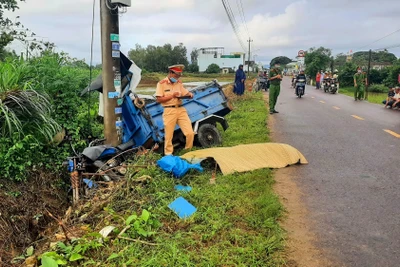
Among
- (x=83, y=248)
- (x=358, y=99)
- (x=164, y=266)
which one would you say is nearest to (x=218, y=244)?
(x=164, y=266)

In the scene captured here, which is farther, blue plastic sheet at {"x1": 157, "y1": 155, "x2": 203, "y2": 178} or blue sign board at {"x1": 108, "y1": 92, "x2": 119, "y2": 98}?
blue sign board at {"x1": 108, "y1": 92, "x2": 119, "y2": 98}

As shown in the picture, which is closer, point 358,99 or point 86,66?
point 86,66

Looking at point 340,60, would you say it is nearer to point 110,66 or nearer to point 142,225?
point 110,66

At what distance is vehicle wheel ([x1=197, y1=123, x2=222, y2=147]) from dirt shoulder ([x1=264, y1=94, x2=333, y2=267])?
2188 mm

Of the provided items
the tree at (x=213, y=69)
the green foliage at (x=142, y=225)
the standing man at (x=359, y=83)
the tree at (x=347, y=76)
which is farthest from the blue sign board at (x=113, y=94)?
the tree at (x=213, y=69)

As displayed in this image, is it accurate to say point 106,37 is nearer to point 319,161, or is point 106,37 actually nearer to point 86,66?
point 319,161

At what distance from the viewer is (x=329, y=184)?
4.99 m

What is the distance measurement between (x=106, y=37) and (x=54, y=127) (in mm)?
1851

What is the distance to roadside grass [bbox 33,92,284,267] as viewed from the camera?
305 centimetres

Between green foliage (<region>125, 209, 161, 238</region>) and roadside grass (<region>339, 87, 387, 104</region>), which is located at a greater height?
roadside grass (<region>339, 87, 387, 104</region>)

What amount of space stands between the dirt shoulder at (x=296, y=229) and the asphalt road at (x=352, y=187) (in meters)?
0.09

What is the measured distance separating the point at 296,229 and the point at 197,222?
3.36 feet

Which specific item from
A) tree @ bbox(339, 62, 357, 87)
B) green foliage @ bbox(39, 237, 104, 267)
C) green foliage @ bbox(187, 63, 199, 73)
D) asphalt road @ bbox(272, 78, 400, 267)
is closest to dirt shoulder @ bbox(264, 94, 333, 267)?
asphalt road @ bbox(272, 78, 400, 267)

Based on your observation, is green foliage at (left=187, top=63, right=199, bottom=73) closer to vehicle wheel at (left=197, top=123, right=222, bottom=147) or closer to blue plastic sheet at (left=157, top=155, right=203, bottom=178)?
vehicle wheel at (left=197, top=123, right=222, bottom=147)
